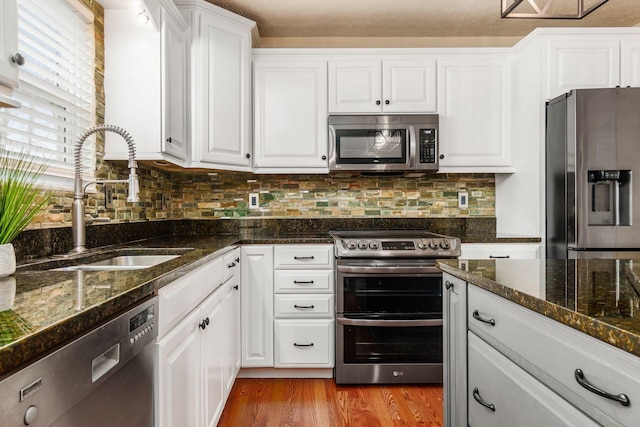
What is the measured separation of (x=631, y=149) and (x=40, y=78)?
301cm

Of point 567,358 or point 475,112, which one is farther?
point 475,112

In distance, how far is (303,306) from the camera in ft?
7.70

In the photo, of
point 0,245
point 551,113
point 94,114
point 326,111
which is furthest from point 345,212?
point 0,245

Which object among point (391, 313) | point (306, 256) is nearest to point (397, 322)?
point (391, 313)

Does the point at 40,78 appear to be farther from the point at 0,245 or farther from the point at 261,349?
the point at 261,349

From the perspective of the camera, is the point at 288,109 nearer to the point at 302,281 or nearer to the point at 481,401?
the point at 302,281

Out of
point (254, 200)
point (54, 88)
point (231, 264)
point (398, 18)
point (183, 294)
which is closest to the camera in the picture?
point (183, 294)

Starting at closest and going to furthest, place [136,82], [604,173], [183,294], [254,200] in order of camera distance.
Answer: [183,294], [136,82], [604,173], [254,200]

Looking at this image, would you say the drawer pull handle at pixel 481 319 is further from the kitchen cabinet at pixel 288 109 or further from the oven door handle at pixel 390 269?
Result: the kitchen cabinet at pixel 288 109

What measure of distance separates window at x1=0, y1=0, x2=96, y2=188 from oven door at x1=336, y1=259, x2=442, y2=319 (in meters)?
1.50

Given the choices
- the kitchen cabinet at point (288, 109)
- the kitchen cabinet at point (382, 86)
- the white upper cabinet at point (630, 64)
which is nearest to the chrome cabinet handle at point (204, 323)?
the kitchen cabinet at point (288, 109)

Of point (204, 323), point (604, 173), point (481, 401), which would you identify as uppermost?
point (604, 173)

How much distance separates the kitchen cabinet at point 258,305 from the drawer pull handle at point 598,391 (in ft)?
6.06

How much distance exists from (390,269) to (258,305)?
85cm
